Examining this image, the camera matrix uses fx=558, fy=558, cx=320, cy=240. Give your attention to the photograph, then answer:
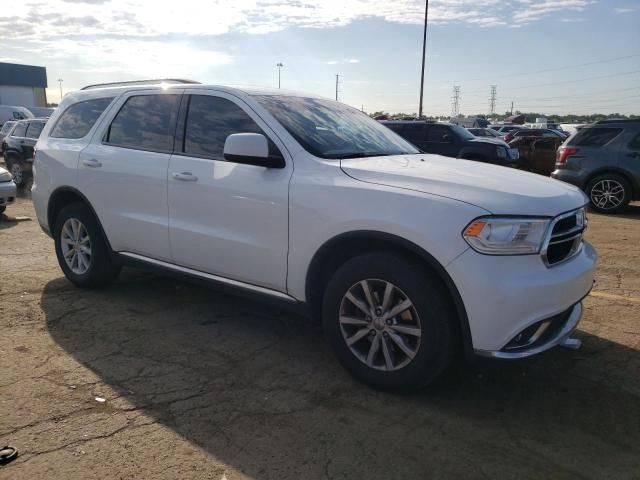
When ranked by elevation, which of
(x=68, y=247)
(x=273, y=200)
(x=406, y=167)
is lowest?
(x=68, y=247)

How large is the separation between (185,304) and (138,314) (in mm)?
427

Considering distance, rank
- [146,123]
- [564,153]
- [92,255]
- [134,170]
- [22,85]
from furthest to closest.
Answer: [22,85]
[564,153]
[92,255]
[146,123]
[134,170]

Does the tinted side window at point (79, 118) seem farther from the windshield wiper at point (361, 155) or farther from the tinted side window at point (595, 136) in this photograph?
the tinted side window at point (595, 136)

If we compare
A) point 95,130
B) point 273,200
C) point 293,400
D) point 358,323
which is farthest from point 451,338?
point 95,130

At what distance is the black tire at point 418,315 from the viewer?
9.83 ft

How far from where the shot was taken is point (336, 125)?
13.7 ft

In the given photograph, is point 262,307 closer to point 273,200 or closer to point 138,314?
point 138,314

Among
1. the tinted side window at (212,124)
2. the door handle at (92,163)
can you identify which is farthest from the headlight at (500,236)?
the door handle at (92,163)

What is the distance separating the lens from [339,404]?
3.22m

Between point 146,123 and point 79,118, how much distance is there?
1086 mm

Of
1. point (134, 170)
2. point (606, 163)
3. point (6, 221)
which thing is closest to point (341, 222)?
point (134, 170)

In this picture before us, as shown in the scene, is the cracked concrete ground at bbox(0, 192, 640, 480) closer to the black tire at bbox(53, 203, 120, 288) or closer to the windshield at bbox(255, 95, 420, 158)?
the black tire at bbox(53, 203, 120, 288)

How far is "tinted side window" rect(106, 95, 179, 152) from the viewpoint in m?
4.42

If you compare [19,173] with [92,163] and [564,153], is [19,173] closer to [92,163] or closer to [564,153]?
[92,163]
